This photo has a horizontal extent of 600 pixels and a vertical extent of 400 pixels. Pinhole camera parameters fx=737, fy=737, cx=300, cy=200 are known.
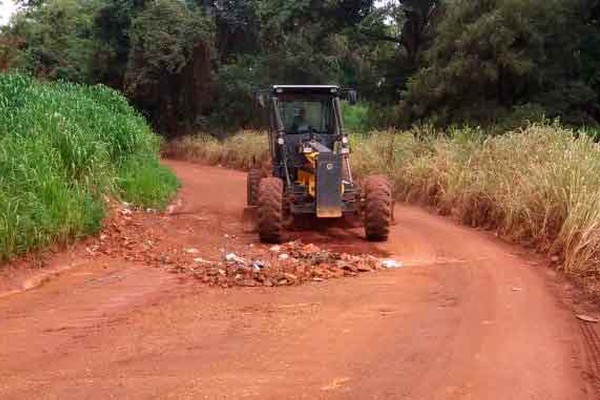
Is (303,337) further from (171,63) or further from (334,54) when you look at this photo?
(334,54)

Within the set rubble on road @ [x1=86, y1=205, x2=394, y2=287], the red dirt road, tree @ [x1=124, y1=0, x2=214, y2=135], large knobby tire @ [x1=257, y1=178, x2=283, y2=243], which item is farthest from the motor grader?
tree @ [x1=124, y1=0, x2=214, y2=135]

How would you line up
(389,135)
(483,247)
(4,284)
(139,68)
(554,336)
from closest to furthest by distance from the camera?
1. (554,336)
2. (4,284)
3. (483,247)
4. (389,135)
5. (139,68)

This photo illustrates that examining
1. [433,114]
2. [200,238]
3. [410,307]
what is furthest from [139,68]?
[410,307]

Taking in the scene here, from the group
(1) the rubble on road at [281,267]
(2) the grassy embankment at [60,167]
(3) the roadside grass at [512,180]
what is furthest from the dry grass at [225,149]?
(1) the rubble on road at [281,267]

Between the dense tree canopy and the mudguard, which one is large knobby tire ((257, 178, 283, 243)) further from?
the dense tree canopy

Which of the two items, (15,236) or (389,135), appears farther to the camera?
(389,135)

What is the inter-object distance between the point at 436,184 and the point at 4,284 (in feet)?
31.5

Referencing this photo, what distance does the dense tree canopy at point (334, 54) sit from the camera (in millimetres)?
23266

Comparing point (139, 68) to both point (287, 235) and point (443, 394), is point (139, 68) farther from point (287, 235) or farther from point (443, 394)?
point (443, 394)

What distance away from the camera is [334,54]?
33500 millimetres

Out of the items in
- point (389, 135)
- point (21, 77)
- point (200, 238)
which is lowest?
point (200, 238)

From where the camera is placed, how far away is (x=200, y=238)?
35.4 ft

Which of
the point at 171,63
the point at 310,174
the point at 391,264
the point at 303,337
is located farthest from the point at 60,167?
the point at 171,63

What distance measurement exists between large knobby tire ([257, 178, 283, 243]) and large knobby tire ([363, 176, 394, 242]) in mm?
1267
